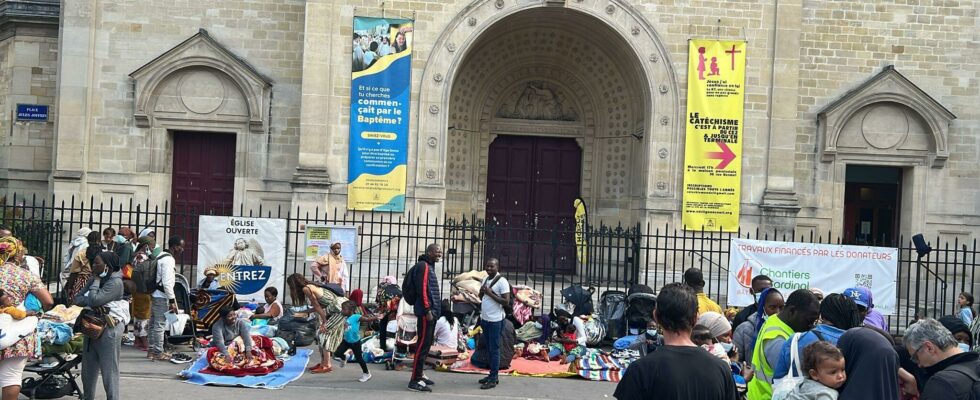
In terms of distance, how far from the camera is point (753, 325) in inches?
322

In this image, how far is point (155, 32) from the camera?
59.7 ft

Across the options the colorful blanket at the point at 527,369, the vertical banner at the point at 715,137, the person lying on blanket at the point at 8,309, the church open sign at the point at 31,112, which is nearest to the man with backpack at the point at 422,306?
the colorful blanket at the point at 527,369

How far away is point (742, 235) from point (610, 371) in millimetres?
6993

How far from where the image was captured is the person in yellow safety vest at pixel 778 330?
18.5 ft

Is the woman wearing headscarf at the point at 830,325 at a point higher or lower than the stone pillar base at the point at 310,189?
lower

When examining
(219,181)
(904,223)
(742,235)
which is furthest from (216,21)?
(904,223)

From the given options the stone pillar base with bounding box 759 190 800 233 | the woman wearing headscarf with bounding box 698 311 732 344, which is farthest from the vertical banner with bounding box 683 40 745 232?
the woman wearing headscarf with bounding box 698 311 732 344

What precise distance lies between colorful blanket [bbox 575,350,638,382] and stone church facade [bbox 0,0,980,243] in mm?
6073

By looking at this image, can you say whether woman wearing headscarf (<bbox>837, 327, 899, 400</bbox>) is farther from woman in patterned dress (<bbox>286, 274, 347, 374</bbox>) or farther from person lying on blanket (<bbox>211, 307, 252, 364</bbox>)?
person lying on blanket (<bbox>211, 307, 252, 364</bbox>)

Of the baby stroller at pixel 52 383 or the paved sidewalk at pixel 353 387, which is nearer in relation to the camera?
the baby stroller at pixel 52 383

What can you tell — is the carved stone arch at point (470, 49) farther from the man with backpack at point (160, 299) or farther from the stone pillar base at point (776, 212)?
the man with backpack at point (160, 299)

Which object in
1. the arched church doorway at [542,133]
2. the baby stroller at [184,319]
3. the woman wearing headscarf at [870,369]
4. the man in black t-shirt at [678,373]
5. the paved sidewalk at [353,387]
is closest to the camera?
the man in black t-shirt at [678,373]

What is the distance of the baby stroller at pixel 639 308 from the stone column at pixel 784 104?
5634 millimetres

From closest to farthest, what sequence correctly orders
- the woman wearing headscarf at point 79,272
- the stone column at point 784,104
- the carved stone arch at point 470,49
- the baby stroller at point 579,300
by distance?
the woman wearing headscarf at point 79,272
the baby stroller at point 579,300
the carved stone arch at point 470,49
the stone column at point 784,104
